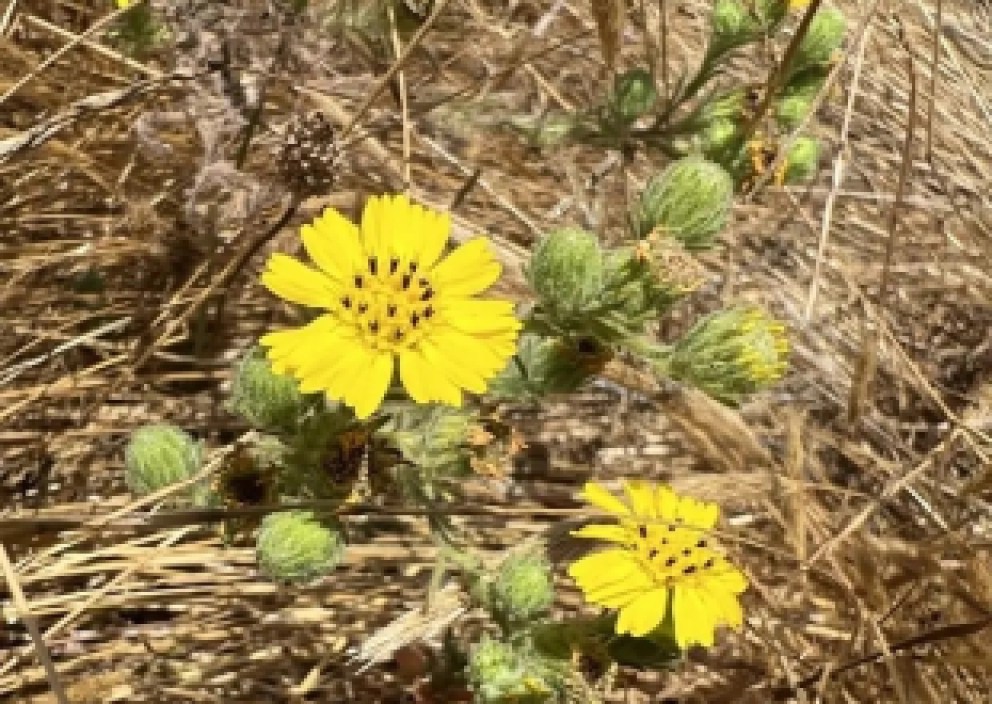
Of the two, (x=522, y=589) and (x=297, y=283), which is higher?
(x=297, y=283)

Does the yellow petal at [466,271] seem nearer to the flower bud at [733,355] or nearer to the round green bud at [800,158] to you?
the flower bud at [733,355]

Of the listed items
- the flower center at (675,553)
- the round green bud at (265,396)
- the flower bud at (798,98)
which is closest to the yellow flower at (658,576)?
the flower center at (675,553)

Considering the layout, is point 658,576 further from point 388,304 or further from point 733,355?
point 388,304

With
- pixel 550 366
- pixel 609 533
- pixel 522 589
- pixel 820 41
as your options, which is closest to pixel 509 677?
pixel 522 589

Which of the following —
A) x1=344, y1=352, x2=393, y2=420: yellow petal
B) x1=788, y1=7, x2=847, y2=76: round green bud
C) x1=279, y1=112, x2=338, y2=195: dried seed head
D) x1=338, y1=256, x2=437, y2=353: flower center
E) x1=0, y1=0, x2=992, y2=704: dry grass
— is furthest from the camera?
x1=788, y1=7, x2=847, y2=76: round green bud

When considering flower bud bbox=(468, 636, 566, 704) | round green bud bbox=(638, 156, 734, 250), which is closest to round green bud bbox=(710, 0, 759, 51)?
round green bud bbox=(638, 156, 734, 250)

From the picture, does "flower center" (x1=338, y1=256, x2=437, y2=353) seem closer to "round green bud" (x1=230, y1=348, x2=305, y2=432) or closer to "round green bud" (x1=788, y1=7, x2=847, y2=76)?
"round green bud" (x1=230, y1=348, x2=305, y2=432)

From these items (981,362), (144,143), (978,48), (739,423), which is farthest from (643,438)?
(978,48)
